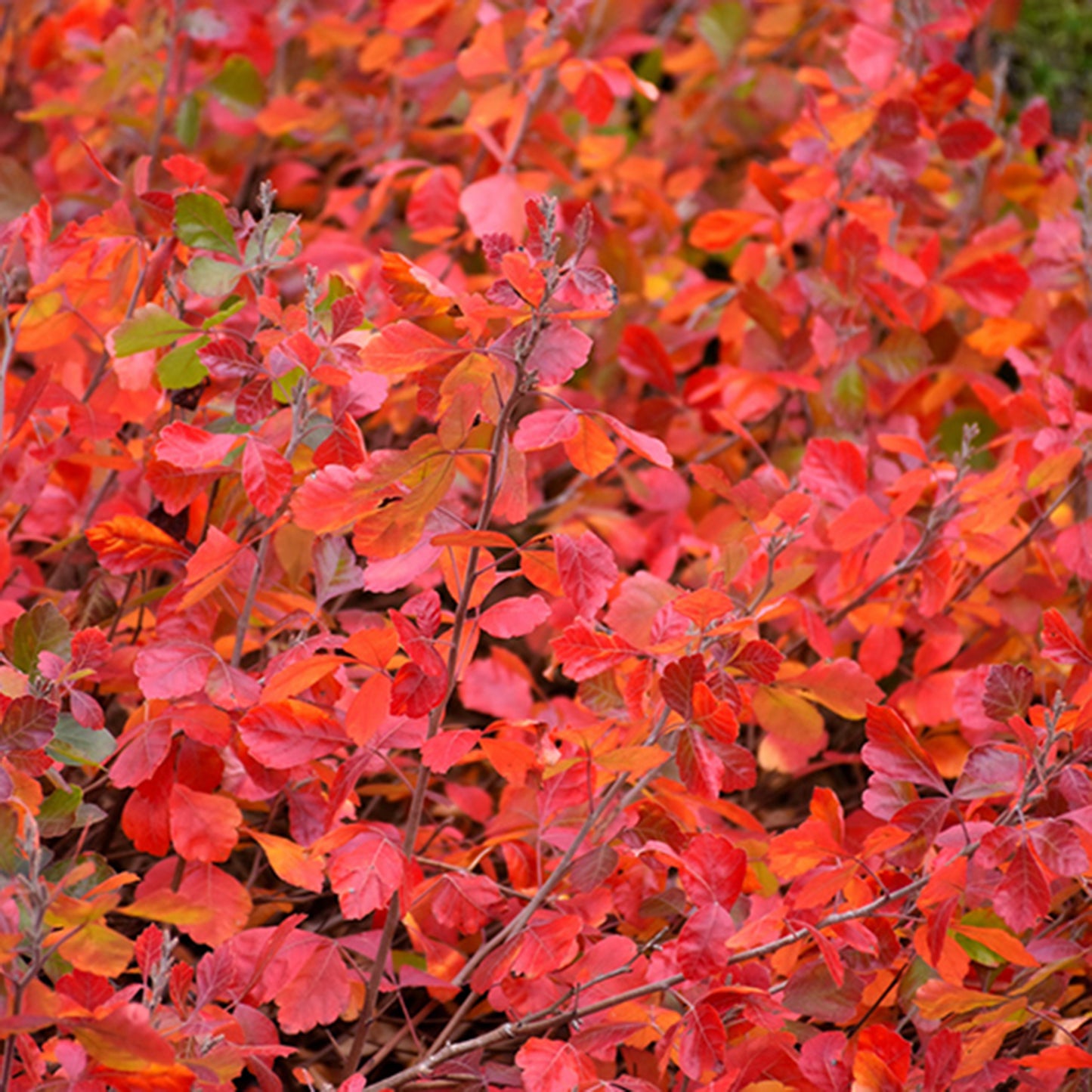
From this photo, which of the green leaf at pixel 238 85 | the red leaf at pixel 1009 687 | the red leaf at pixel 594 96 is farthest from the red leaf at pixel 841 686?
the green leaf at pixel 238 85

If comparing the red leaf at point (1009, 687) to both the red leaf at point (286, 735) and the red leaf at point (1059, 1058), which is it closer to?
the red leaf at point (1059, 1058)

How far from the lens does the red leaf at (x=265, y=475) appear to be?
2.39ft

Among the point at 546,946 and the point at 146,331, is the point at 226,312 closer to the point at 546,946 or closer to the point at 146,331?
the point at 146,331

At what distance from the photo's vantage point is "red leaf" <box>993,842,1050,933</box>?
2.31ft

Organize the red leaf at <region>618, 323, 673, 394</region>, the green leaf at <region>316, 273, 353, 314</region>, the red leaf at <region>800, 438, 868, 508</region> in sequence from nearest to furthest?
the green leaf at <region>316, 273, 353, 314</region> → the red leaf at <region>800, 438, 868, 508</region> → the red leaf at <region>618, 323, 673, 394</region>

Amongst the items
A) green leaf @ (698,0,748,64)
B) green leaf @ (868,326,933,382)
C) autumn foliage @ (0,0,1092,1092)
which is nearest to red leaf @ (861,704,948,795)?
autumn foliage @ (0,0,1092,1092)

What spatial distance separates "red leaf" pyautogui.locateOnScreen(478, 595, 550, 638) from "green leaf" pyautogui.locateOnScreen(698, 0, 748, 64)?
1403 millimetres

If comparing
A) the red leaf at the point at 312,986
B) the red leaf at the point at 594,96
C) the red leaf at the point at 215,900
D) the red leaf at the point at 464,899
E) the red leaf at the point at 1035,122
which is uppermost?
the red leaf at the point at 1035,122

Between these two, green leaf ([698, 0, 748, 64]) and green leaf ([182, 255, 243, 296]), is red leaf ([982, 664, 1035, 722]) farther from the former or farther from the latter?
green leaf ([698, 0, 748, 64])

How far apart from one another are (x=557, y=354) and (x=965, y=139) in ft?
2.75

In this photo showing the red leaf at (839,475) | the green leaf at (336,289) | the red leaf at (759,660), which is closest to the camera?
the red leaf at (759,660)

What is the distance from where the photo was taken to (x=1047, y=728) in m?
0.73

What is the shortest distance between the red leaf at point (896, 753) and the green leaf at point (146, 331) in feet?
1.69

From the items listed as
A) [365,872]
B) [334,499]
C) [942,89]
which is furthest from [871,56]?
[365,872]
